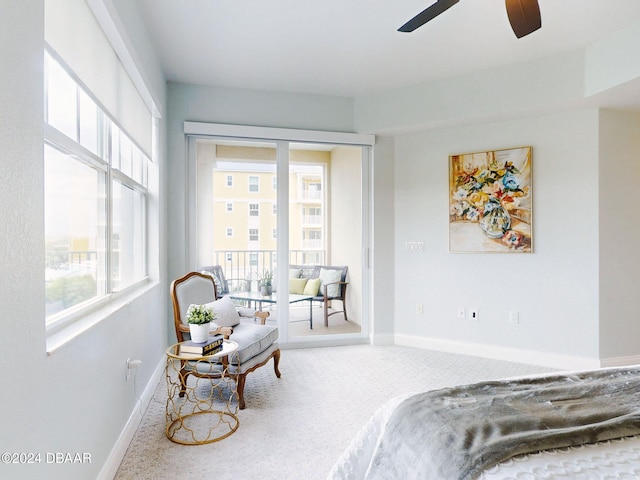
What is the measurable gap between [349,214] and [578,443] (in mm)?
3602

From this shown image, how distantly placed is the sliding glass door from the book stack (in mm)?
1698

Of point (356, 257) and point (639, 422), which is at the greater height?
point (356, 257)

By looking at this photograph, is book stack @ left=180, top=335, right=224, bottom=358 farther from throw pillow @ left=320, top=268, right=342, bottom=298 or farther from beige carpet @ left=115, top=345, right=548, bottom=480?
throw pillow @ left=320, top=268, right=342, bottom=298

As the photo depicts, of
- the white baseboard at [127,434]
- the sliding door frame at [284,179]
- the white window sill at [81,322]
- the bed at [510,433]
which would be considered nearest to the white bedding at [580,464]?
the bed at [510,433]

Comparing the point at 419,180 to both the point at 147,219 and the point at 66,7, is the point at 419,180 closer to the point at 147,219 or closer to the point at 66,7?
the point at 147,219

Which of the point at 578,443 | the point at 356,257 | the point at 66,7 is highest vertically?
the point at 66,7

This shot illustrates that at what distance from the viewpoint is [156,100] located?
3293 mm

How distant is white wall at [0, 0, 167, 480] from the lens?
104 centimetres

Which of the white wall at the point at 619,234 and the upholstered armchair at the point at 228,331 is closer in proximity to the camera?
the upholstered armchair at the point at 228,331

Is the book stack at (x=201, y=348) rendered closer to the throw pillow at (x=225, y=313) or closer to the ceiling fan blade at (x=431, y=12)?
the throw pillow at (x=225, y=313)

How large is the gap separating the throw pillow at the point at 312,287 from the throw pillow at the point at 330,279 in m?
0.07

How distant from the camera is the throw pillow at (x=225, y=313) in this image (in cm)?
321

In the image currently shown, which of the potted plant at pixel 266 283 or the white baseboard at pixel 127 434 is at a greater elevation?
the potted plant at pixel 266 283

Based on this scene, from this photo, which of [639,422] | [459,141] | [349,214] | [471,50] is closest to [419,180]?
[459,141]
